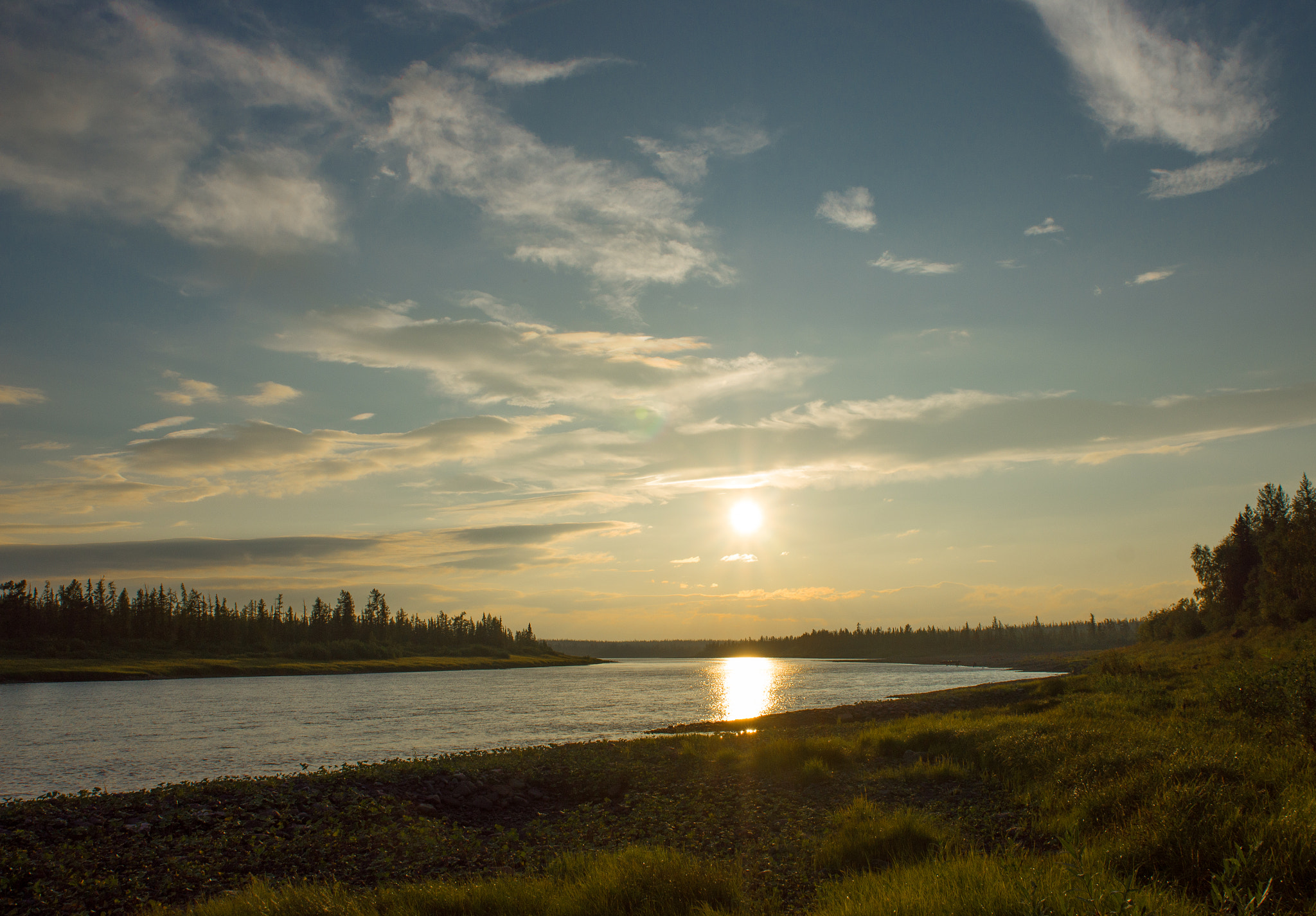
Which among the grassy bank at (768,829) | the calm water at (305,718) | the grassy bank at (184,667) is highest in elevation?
the grassy bank at (768,829)

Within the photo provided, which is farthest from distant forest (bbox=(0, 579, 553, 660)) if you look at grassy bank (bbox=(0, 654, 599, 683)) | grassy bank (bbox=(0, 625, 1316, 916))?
grassy bank (bbox=(0, 625, 1316, 916))

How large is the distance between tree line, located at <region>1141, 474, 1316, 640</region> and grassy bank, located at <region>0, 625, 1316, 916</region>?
61343 mm

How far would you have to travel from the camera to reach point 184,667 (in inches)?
4737

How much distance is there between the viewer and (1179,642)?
324 feet

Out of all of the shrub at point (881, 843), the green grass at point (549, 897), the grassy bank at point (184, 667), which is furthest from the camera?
the grassy bank at point (184, 667)

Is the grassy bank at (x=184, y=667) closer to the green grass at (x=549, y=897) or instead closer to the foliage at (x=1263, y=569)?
the green grass at (x=549, y=897)

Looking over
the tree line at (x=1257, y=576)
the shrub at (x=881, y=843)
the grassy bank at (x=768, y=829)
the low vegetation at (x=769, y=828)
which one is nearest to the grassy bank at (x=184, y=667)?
the grassy bank at (x=768, y=829)

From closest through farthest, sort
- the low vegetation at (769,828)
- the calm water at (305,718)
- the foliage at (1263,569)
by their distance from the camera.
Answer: the low vegetation at (769,828) → the calm water at (305,718) → the foliage at (1263,569)

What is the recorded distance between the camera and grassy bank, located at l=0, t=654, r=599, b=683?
10456 cm

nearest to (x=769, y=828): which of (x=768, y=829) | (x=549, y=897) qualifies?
(x=768, y=829)

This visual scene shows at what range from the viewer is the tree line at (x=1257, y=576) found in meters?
70.5

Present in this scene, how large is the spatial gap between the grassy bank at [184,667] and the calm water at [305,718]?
10.3 m

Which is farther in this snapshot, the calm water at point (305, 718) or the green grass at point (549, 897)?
the calm water at point (305, 718)

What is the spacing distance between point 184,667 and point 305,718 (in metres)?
90.5
